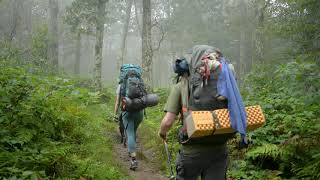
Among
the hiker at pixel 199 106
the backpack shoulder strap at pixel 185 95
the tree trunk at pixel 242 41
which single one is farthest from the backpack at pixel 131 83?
the tree trunk at pixel 242 41

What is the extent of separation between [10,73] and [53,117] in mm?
1195

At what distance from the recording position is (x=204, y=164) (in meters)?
4.38

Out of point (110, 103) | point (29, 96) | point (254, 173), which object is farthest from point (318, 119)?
point (110, 103)

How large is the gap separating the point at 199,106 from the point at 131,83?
160 inches

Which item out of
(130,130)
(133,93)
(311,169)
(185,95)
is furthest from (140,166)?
(185,95)

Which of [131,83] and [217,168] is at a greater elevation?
[131,83]

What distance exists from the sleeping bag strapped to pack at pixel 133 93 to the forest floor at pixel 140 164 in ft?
4.60

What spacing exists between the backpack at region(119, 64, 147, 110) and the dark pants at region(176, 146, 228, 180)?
3.72 metres

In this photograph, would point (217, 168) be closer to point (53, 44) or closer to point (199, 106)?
Result: point (199, 106)

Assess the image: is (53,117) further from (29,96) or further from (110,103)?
(110,103)

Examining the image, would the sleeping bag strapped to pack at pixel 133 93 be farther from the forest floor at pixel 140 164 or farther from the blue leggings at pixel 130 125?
the forest floor at pixel 140 164

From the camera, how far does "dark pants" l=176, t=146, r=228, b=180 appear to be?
4.34 meters

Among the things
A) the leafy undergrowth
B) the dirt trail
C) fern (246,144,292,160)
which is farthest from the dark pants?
the dirt trail

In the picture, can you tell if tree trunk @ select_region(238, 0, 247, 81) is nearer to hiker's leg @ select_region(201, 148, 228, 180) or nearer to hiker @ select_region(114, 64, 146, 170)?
hiker @ select_region(114, 64, 146, 170)
